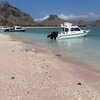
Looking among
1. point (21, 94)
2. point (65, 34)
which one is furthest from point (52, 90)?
point (65, 34)

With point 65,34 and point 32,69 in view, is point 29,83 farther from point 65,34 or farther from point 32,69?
point 65,34

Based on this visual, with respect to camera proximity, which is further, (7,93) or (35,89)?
(35,89)

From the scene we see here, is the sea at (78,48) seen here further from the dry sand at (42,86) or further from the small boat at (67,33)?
the dry sand at (42,86)

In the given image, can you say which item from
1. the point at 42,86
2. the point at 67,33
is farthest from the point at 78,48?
the point at 42,86

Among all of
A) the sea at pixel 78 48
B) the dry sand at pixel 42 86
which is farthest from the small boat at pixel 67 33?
the dry sand at pixel 42 86

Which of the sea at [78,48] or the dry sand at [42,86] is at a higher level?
the dry sand at [42,86]

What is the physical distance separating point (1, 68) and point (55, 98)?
5.59 meters

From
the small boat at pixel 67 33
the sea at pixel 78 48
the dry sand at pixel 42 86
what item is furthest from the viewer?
the small boat at pixel 67 33

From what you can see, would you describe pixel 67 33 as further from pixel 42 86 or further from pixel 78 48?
pixel 42 86

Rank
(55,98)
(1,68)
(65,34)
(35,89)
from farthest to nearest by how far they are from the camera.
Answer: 1. (65,34)
2. (1,68)
3. (35,89)
4. (55,98)

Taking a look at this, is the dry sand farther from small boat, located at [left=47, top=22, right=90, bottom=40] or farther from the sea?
small boat, located at [left=47, top=22, right=90, bottom=40]

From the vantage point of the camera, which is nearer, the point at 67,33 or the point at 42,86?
the point at 42,86

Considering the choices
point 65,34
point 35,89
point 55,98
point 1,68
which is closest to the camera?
point 55,98

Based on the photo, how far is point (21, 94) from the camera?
10289 mm
